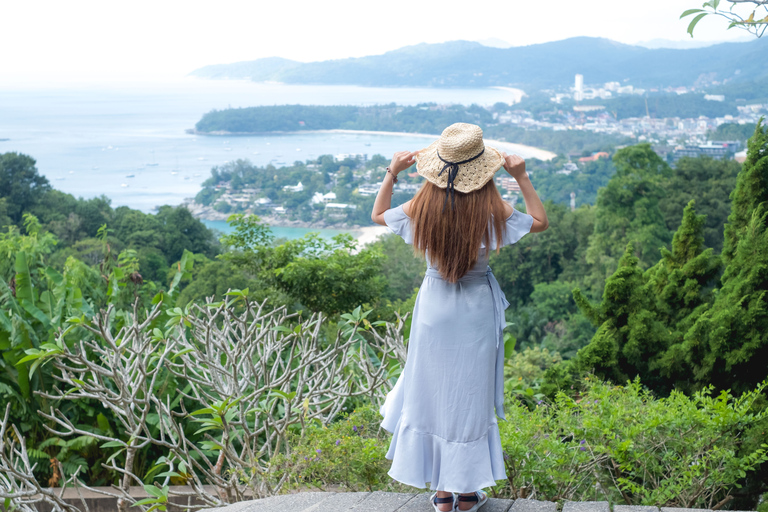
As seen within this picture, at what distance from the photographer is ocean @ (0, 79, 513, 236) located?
57531 mm

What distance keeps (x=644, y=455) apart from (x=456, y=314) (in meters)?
0.88

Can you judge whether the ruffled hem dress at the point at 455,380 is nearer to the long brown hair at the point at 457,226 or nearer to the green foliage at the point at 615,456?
the long brown hair at the point at 457,226

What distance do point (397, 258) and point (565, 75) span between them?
180 ft

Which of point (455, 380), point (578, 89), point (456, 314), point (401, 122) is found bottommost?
point (455, 380)

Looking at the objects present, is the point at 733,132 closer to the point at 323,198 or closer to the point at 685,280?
the point at 323,198

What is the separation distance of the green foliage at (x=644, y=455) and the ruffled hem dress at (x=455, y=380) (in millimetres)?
337

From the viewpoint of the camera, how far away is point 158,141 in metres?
75.6

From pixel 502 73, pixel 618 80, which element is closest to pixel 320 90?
pixel 502 73

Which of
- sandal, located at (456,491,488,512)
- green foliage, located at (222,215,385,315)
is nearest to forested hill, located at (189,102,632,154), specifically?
green foliage, located at (222,215,385,315)

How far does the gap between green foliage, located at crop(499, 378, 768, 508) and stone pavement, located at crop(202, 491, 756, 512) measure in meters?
0.10

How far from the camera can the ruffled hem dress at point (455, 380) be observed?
182cm

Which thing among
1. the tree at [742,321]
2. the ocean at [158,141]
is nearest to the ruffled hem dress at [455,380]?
the tree at [742,321]

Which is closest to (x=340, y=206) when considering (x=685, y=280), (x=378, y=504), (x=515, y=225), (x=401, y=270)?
(x=401, y=270)

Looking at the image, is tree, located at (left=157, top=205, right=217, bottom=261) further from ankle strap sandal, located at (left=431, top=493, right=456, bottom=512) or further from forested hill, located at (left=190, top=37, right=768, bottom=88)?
forested hill, located at (left=190, top=37, right=768, bottom=88)
